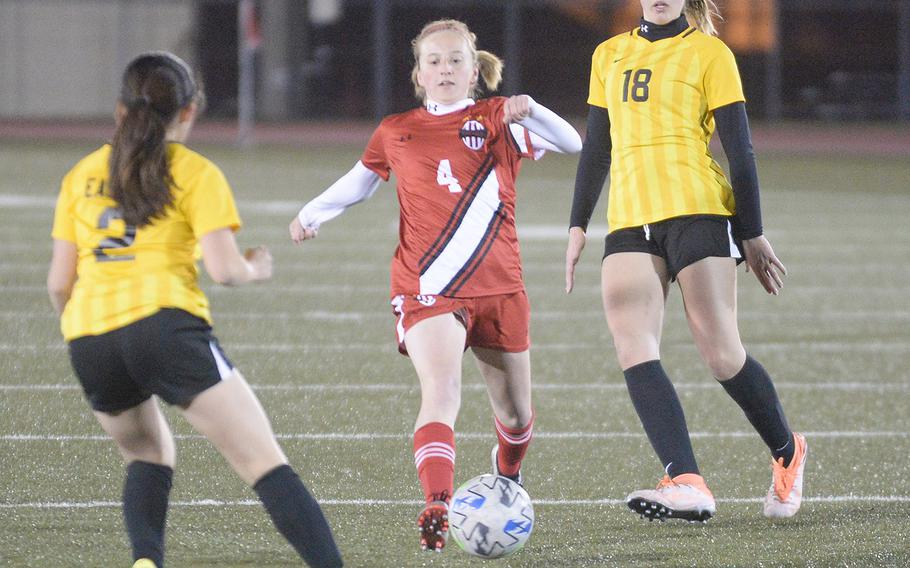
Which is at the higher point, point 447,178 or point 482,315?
point 447,178

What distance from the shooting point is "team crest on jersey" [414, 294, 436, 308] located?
14.9 feet

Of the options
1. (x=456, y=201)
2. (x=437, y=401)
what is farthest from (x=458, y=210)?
(x=437, y=401)

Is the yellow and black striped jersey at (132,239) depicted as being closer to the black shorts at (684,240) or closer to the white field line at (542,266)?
the black shorts at (684,240)

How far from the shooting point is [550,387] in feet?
24.9

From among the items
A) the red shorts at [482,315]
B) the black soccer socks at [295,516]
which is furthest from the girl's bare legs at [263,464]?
the red shorts at [482,315]

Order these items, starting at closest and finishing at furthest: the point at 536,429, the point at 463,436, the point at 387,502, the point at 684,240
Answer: the point at 684,240 < the point at 387,502 < the point at 463,436 < the point at 536,429

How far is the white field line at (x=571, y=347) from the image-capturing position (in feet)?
27.9

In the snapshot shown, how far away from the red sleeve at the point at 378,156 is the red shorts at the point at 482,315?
0.49 metres

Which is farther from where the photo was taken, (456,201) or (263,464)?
(456,201)

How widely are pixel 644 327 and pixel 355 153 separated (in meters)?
22.2

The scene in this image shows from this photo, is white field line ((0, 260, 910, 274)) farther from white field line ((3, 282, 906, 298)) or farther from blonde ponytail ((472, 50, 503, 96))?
blonde ponytail ((472, 50, 503, 96))

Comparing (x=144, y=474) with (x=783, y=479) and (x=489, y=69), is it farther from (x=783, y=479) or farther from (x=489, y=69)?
(x=783, y=479)

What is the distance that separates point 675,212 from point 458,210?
73cm

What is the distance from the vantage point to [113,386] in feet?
12.3
